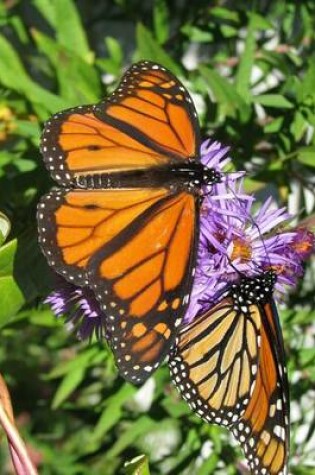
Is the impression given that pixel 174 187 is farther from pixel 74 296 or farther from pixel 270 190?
pixel 270 190

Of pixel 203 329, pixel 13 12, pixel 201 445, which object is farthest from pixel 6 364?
pixel 203 329

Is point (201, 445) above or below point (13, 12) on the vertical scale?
below

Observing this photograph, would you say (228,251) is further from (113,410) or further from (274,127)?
(113,410)

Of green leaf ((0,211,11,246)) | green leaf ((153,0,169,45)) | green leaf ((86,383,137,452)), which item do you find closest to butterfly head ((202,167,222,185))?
green leaf ((0,211,11,246))

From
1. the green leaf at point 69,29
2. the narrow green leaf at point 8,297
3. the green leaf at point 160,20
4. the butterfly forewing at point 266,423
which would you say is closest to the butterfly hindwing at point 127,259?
the narrow green leaf at point 8,297

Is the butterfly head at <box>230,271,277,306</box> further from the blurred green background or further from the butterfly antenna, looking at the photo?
the blurred green background
